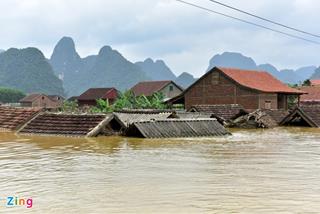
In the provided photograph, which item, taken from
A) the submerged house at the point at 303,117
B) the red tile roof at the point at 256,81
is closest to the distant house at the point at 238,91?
the red tile roof at the point at 256,81

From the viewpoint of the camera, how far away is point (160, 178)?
9.89 metres

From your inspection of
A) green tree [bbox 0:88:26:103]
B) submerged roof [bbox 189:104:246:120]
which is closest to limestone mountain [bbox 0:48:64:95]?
green tree [bbox 0:88:26:103]

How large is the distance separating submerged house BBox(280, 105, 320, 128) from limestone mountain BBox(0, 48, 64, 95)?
143m

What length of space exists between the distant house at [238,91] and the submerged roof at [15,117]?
63.7ft

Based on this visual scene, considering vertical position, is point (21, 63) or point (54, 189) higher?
point (21, 63)

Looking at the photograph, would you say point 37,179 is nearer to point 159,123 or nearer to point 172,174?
point 172,174

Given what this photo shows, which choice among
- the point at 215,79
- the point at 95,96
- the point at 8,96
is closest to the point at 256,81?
the point at 215,79

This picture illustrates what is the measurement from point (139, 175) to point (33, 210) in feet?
11.7

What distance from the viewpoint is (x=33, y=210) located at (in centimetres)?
707

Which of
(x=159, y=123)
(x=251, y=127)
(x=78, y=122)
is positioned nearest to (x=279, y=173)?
(x=159, y=123)

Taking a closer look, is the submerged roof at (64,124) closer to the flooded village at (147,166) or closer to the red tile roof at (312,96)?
the flooded village at (147,166)

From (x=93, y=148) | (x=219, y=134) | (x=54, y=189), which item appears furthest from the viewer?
(x=219, y=134)

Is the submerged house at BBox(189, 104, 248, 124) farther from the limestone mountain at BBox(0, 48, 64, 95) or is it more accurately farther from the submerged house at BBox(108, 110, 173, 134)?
the limestone mountain at BBox(0, 48, 64, 95)

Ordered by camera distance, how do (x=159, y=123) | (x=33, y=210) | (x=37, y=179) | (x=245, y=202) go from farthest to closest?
1. (x=159, y=123)
2. (x=37, y=179)
3. (x=245, y=202)
4. (x=33, y=210)
